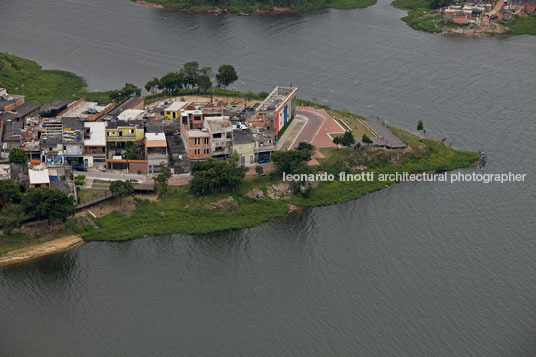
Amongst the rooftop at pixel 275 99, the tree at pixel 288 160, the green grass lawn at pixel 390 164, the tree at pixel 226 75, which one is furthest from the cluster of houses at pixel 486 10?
the tree at pixel 288 160

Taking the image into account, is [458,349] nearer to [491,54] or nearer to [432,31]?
[491,54]

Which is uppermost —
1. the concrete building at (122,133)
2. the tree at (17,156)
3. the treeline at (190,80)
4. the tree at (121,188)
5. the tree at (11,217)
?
the treeline at (190,80)

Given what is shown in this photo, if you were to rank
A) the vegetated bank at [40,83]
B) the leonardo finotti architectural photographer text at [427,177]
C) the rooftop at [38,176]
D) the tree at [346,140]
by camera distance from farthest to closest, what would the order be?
the vegetated bank at [40,83] < the tree at [346,140] < the leonardo finotti architectural photographer text at [427,177] < the rooftop at [38,176]

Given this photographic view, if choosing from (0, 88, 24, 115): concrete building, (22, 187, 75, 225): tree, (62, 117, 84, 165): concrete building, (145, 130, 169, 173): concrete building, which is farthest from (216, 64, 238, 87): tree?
(22, 187, 75, 225): tree

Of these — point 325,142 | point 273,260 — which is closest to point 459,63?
point 325,142

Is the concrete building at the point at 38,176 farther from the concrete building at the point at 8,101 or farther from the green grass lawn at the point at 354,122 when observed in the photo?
the green grass lawn at the point at 354,122

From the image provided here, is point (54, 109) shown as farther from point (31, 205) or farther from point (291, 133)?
point (291, 133)

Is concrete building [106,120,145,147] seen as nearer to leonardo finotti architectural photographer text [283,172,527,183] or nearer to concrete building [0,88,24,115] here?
concrete building [0,88,24,115]
